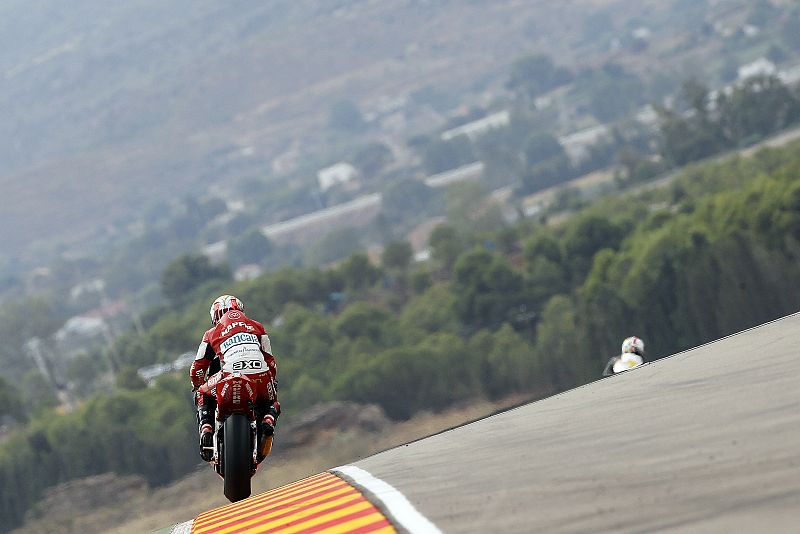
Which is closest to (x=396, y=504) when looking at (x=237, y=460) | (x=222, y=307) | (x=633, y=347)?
(x=237, y=460)

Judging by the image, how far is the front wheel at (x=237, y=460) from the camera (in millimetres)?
10758

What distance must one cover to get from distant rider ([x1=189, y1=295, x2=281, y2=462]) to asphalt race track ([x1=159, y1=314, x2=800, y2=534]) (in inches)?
43.5

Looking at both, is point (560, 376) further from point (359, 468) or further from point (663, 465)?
point (663, 465)

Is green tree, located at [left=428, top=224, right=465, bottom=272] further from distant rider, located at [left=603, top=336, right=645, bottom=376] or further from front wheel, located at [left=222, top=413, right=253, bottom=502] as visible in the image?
front wheel, located at [left=222, top=413, right=253, bottom=502]

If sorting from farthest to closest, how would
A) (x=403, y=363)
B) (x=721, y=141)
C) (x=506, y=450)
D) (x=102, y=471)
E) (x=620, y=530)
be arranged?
1. (x=721, y=141)
2. (x=403, y=363)
3. (x=102, y=471)
4. (x=506, y=450)
5. (x=620, y=530)

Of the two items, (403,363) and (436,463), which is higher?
(436,463)

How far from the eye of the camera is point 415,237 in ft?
496

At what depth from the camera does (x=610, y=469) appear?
716 centimetres

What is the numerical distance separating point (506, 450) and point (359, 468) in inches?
66.7

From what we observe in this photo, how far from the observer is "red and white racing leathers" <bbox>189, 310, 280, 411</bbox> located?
11.2 metres

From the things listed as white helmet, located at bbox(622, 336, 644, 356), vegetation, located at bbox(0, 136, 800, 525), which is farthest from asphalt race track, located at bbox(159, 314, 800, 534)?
vegetation, located at bbox(0, 136, 800, 525)

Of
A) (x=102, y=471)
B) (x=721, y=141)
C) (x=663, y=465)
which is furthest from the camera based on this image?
(x=721, y=141)

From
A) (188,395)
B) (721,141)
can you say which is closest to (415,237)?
(721,141)

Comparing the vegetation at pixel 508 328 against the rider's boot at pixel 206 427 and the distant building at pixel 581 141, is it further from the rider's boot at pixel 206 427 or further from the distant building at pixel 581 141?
the distant building at pixel 581 141
